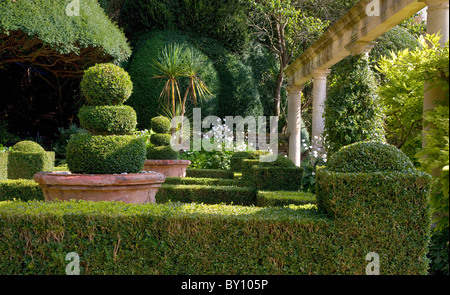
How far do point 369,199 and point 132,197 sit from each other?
126 inches

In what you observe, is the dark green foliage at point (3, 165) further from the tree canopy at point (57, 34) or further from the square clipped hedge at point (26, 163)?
the tree canopy at point (57, 34)

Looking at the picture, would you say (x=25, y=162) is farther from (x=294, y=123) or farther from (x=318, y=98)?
(x=294, y=123)

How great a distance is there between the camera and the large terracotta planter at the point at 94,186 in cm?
479

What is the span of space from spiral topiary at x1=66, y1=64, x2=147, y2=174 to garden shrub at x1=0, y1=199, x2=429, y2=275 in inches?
69.0

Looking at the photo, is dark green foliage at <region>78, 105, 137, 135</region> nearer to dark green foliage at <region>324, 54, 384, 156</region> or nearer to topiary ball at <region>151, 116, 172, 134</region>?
dark green foliage at <region>324, 54, 384, 156</region>

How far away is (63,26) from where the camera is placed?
11.7 m

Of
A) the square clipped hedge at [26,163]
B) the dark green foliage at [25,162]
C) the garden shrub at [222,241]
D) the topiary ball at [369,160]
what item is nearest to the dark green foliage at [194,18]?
the dark green foliage at [25,162]

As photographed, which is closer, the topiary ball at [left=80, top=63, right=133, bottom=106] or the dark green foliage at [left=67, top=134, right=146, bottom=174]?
the dark green foliage at [left=67, top=134, right=146, bottom=174]

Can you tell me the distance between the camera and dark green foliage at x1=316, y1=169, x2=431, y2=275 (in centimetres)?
326

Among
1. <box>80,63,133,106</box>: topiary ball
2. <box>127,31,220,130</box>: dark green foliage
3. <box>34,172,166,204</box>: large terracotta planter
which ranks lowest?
<box>34,172,166,204</box>: large terracotta planter

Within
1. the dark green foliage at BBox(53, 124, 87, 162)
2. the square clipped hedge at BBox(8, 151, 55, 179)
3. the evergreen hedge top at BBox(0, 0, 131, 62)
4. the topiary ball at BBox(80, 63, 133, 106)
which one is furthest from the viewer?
the dark green foliage at BBox(53, 124, 87, 162)

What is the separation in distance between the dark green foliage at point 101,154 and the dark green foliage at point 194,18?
12.9 metres

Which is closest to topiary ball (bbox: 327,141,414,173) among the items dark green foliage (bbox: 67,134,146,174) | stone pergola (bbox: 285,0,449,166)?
stone pergola (bbox: 285,0,449,166)

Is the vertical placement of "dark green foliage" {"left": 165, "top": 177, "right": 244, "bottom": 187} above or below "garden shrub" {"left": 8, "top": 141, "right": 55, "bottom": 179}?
below
